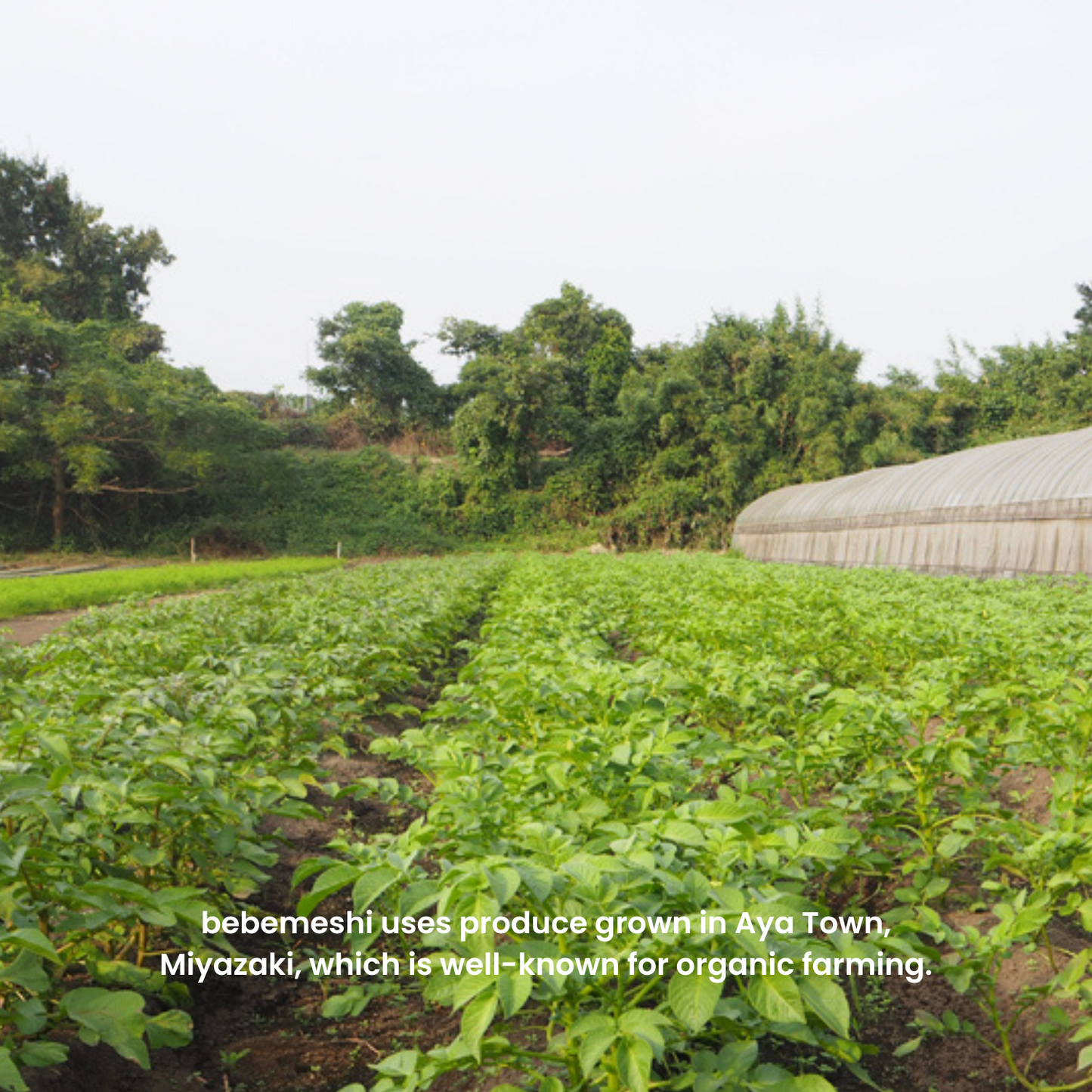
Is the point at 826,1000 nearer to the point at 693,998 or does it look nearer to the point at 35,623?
the point at 693,998

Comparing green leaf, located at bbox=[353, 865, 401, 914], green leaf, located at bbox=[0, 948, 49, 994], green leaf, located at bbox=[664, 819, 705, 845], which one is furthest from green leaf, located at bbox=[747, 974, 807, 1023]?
green leaf, located at bbox=[0, 948, 49, 994]

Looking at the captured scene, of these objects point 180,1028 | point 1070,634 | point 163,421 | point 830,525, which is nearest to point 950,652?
point 1070,634

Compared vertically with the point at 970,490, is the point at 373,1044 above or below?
below

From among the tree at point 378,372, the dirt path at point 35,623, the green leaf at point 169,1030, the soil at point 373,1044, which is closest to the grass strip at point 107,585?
the dirt path at point 35,623

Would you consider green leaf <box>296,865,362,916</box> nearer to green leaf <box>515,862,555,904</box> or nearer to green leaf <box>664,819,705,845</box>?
green leaf <box>515,862,555,904</box>

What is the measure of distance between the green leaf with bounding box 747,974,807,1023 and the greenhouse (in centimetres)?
1315

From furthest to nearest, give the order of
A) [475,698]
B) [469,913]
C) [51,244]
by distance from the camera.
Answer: [51,244]
[475,698]
[469,913]

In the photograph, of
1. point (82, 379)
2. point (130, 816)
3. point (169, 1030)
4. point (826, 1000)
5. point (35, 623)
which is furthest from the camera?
point (82, 379)

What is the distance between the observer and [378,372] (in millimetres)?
37750

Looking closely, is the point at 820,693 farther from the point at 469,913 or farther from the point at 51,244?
the point at 51,244

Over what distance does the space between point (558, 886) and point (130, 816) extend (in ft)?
3.96

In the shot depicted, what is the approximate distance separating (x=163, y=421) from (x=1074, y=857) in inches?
1104

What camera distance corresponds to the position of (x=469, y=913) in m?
1.62

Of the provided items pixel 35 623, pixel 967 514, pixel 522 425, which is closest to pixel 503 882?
pixel 35 623
